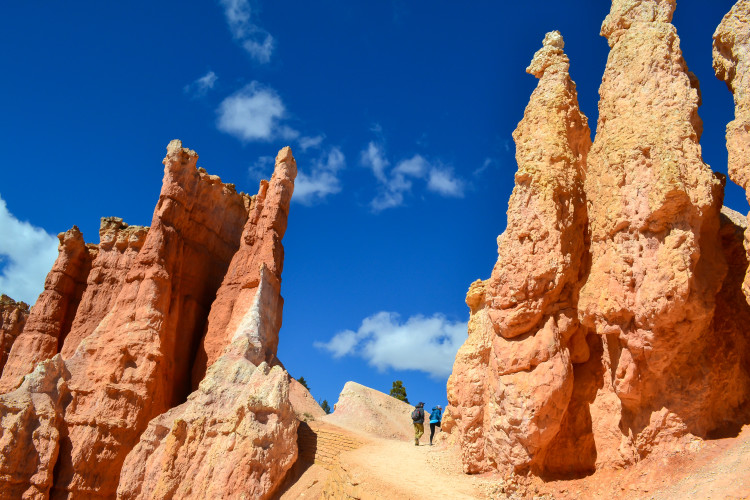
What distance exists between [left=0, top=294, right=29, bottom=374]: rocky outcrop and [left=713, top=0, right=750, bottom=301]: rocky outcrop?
34.6m

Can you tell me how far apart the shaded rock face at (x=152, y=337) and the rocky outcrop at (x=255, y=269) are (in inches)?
2.8

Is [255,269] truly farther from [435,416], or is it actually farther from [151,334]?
[435,416]

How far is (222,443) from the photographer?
55.9 ft

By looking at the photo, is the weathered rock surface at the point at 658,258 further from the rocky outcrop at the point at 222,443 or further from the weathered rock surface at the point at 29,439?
the weathered rock surface at the point at 29,439

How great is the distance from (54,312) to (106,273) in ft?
11.5

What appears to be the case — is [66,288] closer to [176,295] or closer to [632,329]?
[176,295]

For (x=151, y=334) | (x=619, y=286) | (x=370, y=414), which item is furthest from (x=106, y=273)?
(x=619, y=286)

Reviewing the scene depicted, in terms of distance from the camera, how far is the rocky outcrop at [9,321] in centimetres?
3188

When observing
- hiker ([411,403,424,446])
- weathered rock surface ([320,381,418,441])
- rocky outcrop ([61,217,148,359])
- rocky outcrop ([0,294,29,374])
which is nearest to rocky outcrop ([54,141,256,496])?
rocky outcrop ([61,217,148,359])

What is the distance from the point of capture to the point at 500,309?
42.8 feet

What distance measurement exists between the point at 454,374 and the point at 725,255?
8145mm

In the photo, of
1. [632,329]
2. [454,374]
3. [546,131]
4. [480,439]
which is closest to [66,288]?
[454,374]

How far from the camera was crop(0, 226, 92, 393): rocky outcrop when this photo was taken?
1042 inches

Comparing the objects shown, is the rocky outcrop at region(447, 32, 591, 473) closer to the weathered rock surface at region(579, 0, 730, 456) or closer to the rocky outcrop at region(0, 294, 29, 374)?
the weathered rock surface at region(579, 0, 730, 456)
